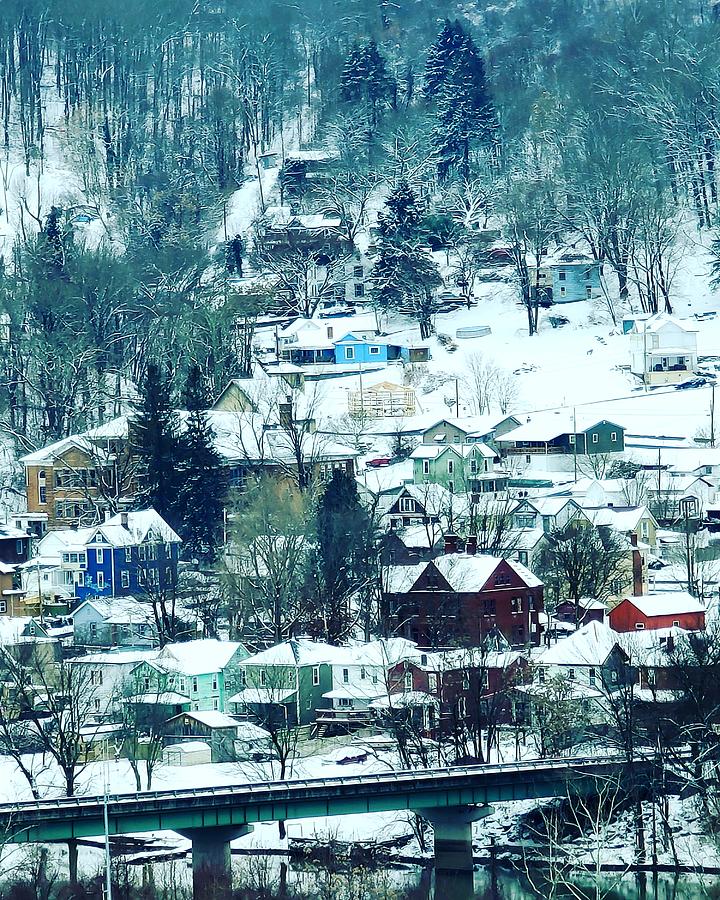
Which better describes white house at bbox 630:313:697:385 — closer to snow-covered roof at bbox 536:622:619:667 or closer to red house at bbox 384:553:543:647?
red house at bbox 384:553:543:647

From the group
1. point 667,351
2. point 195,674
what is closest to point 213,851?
point 195,674

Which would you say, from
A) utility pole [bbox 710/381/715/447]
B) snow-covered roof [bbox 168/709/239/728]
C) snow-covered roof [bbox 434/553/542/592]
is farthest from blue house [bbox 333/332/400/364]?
snow-covered roof [bbox 168/709/239/728]

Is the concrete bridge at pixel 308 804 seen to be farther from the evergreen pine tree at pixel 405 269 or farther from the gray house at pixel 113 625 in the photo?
the evergreen pine tree at pixel 405 269

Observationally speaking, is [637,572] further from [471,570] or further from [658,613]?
[658,613]

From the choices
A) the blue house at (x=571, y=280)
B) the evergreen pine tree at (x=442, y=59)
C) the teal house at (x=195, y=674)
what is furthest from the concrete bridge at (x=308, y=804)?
the evergreen pine tree at (x=442, y=59)

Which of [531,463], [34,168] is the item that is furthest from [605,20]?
[531,463]

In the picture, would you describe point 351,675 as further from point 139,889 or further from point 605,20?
point 605,20
